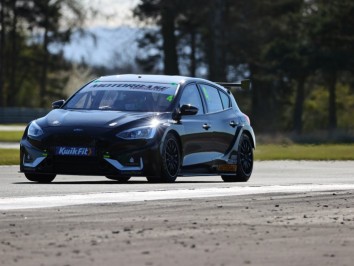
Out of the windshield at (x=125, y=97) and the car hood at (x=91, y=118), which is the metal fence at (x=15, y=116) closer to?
the windshield at (x=125, y=97)

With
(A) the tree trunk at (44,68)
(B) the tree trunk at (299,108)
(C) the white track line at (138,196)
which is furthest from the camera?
(A) the tree trunk at (44,68)

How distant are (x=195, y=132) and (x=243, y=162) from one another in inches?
58.7

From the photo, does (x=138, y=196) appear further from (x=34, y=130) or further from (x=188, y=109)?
(x=188, y=109)

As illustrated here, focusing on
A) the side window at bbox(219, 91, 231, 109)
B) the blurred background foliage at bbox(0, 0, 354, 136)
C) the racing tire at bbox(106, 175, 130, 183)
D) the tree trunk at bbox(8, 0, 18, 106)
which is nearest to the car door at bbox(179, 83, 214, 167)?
the side window at bbox(219, 91, 231, 109)

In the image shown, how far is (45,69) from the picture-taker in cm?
10881

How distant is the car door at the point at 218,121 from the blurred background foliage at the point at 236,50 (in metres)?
35.5

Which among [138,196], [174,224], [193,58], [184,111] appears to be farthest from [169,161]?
[193,58]

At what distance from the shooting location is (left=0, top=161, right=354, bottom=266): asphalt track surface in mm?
8641

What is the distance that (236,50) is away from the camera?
276 feet

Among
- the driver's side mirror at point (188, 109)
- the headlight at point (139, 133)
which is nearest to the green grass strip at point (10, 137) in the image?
the driver's side mirror at point (188, 109)

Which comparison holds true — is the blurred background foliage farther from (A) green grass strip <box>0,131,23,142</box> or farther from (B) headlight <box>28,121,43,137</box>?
(B) headlight <box>28,121,43,137</box>

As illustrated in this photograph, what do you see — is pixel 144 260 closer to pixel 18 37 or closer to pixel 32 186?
pixel 32 186

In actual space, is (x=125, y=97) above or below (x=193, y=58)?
above

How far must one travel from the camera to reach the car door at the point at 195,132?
18.4 metres
